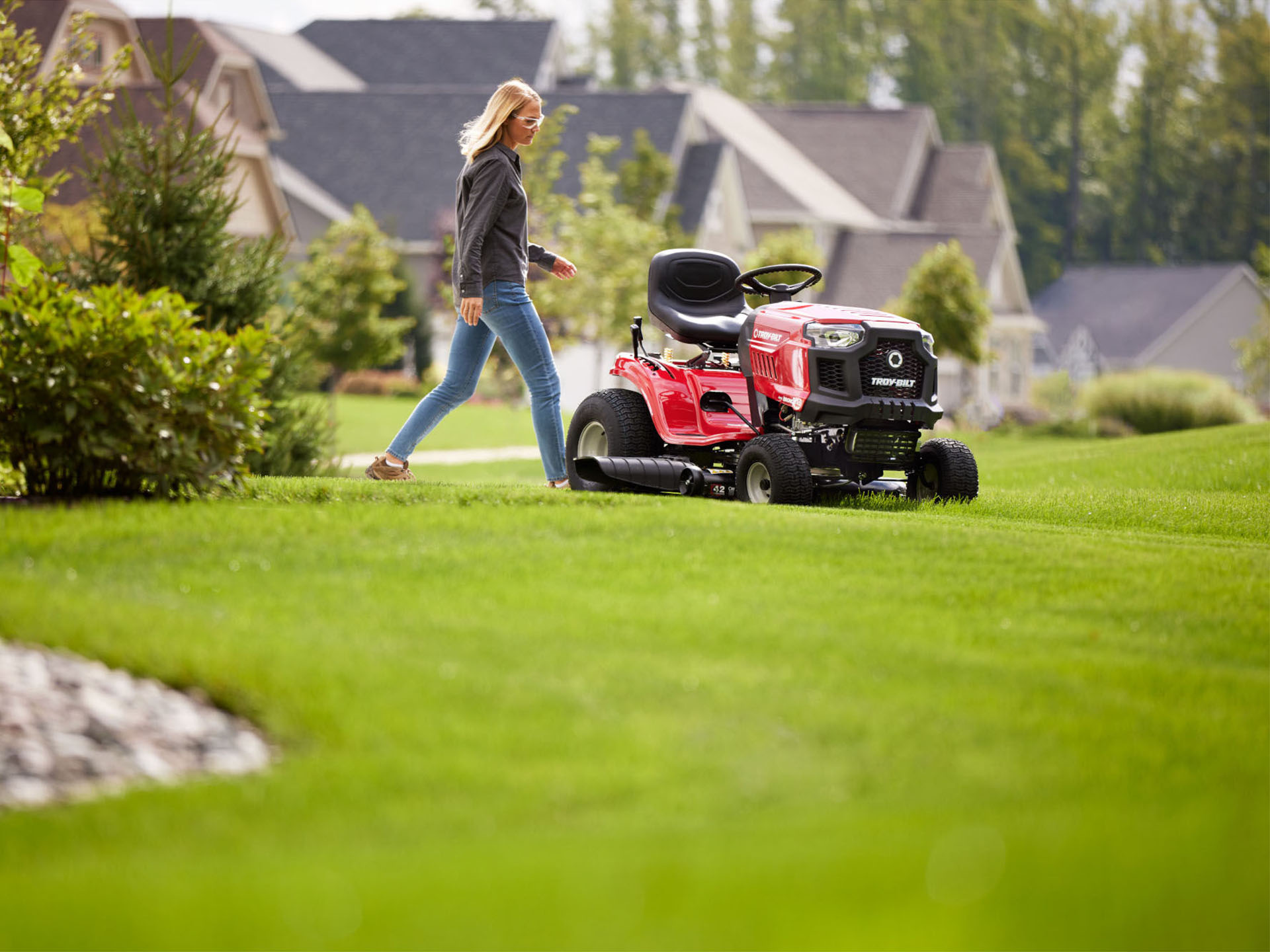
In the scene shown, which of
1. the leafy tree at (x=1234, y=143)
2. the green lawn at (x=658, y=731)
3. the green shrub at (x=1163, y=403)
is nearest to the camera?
the green lawn at (x=658, y=731)

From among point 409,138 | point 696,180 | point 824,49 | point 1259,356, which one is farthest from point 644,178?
point 824,49

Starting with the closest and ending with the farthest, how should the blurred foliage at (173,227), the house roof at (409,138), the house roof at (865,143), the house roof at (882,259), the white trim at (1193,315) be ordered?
the blurred foliage at (173,227)
the house roof at (409,138)
the house roof at (882,259)
the house roof at (865,143)
the white trim at (1193,315)

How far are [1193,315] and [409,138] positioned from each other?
3236 centimetres

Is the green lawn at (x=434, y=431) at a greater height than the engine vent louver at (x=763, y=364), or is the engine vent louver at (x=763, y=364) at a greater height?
the engine vent louver at (x=763, y=364)

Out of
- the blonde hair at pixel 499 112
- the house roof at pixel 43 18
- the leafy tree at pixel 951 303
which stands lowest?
the leafy tree at pixel 951 303

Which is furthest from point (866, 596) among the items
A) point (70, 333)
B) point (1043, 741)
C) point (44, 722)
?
point (70, 333)

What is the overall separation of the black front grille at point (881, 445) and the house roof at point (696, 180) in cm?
3245

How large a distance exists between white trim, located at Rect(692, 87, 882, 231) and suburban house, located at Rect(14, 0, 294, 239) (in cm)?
1282

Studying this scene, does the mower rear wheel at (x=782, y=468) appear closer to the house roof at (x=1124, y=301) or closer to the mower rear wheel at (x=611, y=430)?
the mower rear wheel at (x=611, y=430)

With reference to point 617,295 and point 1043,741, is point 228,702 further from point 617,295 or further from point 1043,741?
point 617,295

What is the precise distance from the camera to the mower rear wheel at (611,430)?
11.2 m

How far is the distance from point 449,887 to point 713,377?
7274 mm

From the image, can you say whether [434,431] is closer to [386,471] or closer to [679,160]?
[679,160]

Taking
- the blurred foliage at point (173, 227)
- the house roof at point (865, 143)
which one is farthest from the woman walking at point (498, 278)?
the house roof at point (865, 143)
